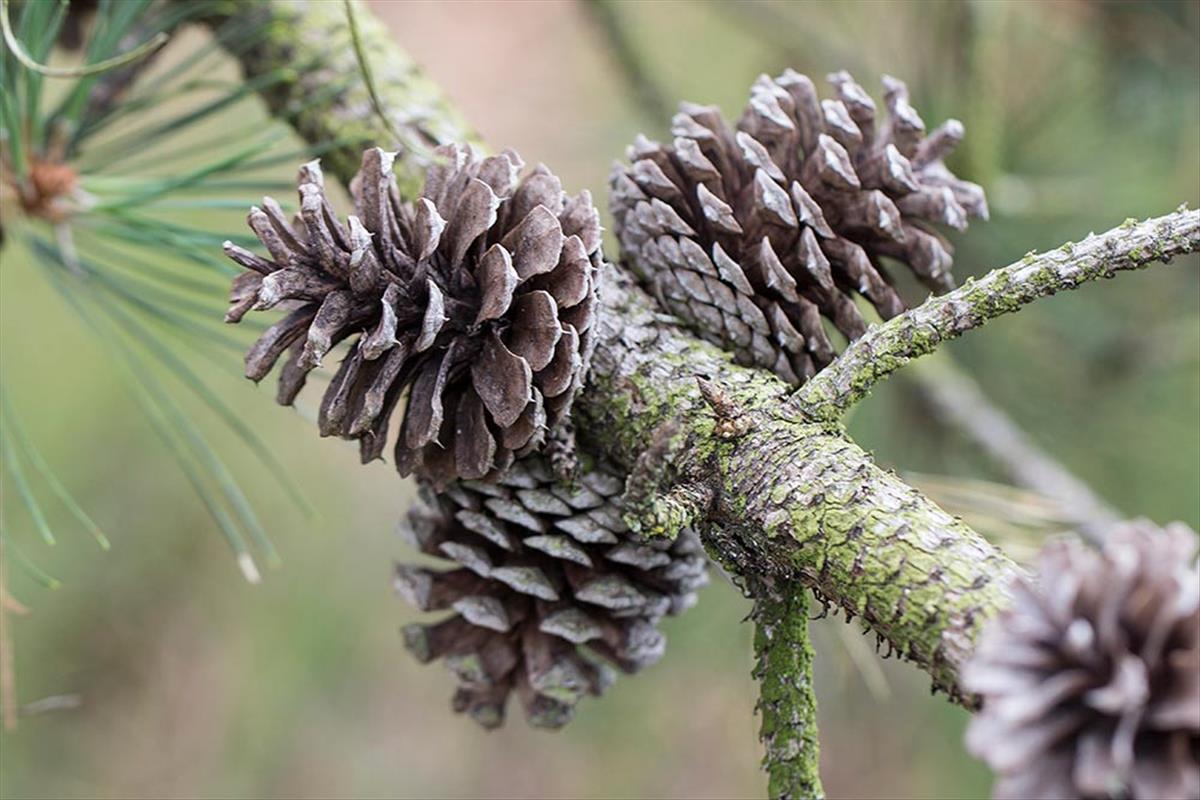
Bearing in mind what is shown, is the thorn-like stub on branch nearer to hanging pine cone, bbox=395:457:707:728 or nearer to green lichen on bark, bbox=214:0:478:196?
hanging pine cone, bbox=395:457:707:728

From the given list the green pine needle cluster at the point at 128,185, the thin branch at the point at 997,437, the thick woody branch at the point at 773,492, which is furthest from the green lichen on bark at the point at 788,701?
the thin branch at the point at 997,437

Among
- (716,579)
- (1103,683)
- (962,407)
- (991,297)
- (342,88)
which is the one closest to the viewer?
(1103,683)

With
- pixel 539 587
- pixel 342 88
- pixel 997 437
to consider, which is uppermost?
pixel 997 437

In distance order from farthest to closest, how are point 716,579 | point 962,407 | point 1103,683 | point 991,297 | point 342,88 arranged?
point 962,407
point 716,579
point 342,88
point 991,297
point 1103,683

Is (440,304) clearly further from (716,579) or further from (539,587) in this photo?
(716,579)

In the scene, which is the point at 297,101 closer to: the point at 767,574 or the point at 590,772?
the point at 767,574

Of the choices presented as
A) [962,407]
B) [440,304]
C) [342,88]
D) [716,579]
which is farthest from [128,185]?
[962,407]

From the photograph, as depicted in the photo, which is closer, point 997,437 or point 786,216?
point 786,216

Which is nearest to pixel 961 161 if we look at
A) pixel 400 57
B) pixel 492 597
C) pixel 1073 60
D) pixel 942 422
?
pixel 942 422
